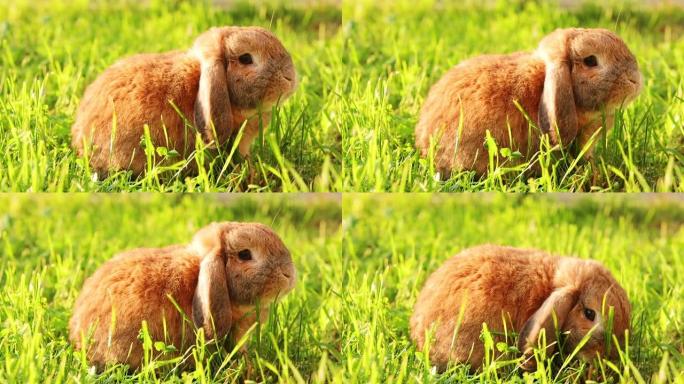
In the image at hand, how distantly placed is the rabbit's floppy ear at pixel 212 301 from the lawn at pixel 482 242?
0.59 m

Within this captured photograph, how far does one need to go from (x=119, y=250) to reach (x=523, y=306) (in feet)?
6.19

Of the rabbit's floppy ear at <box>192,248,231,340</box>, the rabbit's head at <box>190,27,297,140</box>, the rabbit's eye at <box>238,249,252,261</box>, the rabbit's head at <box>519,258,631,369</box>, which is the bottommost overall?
the rabbit's head at <box>519,258,631,369</box>

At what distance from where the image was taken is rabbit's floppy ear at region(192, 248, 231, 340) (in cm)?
473

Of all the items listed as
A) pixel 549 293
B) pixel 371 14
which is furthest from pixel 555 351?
pixel 371 14

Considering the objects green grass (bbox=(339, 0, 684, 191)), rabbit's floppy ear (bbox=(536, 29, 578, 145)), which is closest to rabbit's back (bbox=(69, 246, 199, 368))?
green grass (bbox=(339, 0, 684, 191))

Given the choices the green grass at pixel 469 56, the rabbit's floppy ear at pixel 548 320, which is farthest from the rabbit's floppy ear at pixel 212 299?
the rabbit's floppy ear at pixel 548 320

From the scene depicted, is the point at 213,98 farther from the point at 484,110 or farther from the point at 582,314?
the point at 582,314

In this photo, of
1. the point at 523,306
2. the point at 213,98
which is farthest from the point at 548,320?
the point at 213,98

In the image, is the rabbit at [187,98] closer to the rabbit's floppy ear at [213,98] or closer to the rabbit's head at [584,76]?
the rabbit's floppy ear at [213,98]

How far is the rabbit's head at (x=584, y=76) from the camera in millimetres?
4941

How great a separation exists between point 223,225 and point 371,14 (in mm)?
1313

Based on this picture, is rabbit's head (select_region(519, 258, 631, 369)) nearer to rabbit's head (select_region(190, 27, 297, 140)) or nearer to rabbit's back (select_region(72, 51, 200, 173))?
rabbit's head (select_region(190, 27, 297, 140))

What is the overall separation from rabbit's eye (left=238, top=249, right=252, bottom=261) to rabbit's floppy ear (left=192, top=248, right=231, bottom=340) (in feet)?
0.43

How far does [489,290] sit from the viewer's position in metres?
4.83
